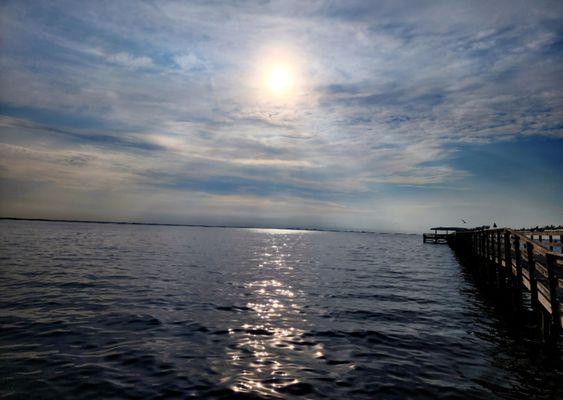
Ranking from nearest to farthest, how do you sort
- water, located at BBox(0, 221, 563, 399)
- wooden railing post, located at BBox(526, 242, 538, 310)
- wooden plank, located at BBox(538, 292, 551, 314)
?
water, located at BBox(0, 221, 563, 399)
wooden plank, located at BBox(538, 292, 551, 314)
wooden railing post, located at BBox(526, 242, 538, 310)

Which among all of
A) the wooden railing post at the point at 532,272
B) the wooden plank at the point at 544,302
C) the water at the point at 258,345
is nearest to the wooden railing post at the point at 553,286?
the wooden plank at the point at 544,302

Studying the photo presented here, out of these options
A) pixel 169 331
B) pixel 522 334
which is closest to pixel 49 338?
pixel 169 331

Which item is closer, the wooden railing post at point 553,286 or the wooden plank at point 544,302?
the wooden railing post at point 553,286

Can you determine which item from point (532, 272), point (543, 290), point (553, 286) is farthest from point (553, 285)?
point (532, 272)

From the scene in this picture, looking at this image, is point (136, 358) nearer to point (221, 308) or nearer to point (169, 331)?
point (169, 331)

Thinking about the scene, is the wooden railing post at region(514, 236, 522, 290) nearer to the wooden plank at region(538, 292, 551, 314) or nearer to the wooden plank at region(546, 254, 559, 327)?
the wooden plank at region(538, 292, 551, 314)

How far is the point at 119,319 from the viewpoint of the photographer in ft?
33.3

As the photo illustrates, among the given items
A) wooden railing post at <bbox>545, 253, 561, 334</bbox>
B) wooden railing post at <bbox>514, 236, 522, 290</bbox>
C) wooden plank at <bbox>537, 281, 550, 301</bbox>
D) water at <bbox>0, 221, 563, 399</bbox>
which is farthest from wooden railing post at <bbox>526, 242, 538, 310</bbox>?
wooden railing post at <bbox>514, 236, 522, 290</bbox>

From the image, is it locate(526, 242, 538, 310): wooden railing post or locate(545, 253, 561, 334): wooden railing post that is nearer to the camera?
locate(545, 253, 561, 334): wooden railing post

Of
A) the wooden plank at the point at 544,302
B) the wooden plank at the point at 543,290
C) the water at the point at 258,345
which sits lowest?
the water at the point at 258,345

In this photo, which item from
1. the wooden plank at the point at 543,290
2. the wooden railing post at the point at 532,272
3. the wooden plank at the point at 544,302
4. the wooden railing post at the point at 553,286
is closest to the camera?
the wooden railing post at the point at 553,286

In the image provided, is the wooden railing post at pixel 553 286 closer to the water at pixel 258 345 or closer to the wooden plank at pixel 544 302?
the wooden plank at pixel 544 302

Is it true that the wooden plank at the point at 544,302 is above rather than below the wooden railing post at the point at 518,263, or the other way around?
below

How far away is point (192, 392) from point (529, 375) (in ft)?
21.0
